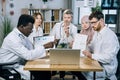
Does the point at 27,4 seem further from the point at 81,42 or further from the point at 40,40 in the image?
the point at 81,42

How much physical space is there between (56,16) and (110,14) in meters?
1.24

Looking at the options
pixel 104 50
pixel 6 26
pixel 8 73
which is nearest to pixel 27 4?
pixel 6 26

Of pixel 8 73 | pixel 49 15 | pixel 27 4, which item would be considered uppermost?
pixel 27 4

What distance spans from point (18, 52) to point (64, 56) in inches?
23.1

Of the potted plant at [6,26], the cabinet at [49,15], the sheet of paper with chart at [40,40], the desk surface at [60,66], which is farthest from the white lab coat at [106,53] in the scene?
the potted plant at [6,26]

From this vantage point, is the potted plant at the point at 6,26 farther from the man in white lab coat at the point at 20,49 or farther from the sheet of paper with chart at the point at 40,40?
the man in white lab coat at the point at 20,49

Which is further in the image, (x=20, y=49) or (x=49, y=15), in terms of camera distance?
(x=49, y=15)

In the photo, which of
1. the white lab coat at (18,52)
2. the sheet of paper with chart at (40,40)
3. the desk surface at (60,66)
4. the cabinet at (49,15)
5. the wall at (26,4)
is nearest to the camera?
the desk surface at (60,66)

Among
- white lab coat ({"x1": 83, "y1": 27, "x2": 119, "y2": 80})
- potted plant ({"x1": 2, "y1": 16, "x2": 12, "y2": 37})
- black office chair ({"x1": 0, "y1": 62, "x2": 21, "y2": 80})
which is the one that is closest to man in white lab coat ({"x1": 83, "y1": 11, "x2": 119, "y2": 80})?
white lab coat ({"x1": 83, "y1": 27, "x2": 119, "y2": 80})

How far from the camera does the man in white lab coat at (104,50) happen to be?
318 centimetres

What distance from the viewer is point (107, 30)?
3330 mm

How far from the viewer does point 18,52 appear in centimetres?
314

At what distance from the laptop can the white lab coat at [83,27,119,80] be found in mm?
380

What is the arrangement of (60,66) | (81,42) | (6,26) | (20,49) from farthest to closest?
1. (6,26)
2. (81,42)
3. (20,49)
4. (60,66)
